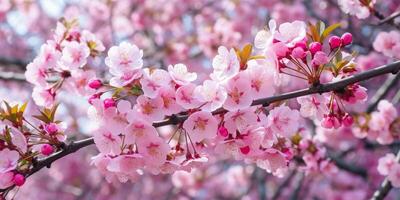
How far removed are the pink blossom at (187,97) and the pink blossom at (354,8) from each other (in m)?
1.11

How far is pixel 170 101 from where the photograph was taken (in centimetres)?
170

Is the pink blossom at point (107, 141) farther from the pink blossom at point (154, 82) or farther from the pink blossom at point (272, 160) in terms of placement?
the pink blossom at point (272, 160)

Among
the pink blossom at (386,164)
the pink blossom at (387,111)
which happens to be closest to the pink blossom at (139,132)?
the pink blossom at (386,164)

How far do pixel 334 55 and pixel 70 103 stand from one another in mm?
7764

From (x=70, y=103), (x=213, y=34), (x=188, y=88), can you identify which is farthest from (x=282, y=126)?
(x=70, y=103)

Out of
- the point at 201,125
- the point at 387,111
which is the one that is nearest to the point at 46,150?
the point at 201,125

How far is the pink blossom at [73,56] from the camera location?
7.32 ft

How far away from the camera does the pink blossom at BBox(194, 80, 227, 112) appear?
5.37ft

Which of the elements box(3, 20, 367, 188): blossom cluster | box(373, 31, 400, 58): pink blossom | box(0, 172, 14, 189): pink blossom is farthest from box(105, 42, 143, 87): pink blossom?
box(373, 31, 400, 58): pink blossom

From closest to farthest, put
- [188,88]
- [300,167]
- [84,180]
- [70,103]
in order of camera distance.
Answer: [188,88] < [300,167] < [84,180] < [70,103]

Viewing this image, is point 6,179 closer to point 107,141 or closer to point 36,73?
point 107,141

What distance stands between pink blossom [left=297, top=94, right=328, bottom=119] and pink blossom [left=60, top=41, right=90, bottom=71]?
0.98m

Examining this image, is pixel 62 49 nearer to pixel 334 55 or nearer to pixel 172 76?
pixel 172 76

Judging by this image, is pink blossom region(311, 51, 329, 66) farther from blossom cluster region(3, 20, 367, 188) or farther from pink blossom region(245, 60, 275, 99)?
pink blossom region(245, 60, 275, 99)
